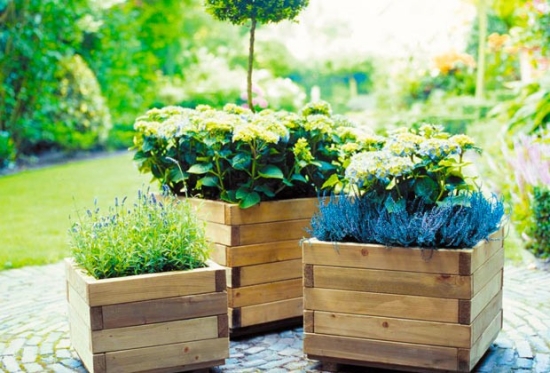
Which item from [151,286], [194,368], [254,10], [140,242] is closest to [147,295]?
[151,286]

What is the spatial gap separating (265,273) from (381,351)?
87cm

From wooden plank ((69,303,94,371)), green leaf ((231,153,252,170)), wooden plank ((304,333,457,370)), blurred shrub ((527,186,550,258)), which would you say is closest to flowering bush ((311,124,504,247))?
wooden plank ((304,333,457,370))

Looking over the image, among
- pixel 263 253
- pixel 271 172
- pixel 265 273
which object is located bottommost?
pixel 265 273

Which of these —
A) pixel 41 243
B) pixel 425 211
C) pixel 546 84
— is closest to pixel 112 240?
pixel 425 211

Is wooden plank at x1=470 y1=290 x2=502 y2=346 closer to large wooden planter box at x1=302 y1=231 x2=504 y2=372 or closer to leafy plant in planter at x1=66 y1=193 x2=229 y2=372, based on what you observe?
large wooden planter box at x1=302 y1=231 x2=504 y2=372

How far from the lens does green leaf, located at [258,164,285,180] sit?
3542mm

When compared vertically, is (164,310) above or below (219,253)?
below

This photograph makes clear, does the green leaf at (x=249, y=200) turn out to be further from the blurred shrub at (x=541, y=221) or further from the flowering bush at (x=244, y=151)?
the blurred shrub at (x=541, y=221)

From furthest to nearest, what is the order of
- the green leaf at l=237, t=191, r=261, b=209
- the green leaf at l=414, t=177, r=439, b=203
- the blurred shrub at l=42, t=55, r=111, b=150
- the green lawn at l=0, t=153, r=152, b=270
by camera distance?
the blurred shrub at l=42, t=55, r=111, b=150 < the green lawn at l=0, t=153, r=152, b=270 < the green leaf at l=237, t=191, r=261, b=209 < the green leaf at l=414, t=177, r=439, b=203

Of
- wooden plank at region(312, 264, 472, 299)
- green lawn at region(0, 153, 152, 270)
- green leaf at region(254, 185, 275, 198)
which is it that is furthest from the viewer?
green lawn at region(0, 153, 152, 270)

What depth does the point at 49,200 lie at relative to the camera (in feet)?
25.6

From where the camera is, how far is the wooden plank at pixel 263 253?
139 inches

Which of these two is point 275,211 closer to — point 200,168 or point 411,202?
point 200,168

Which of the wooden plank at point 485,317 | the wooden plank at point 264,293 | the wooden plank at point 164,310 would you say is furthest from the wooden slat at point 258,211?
the wooden plank at point 485,317
